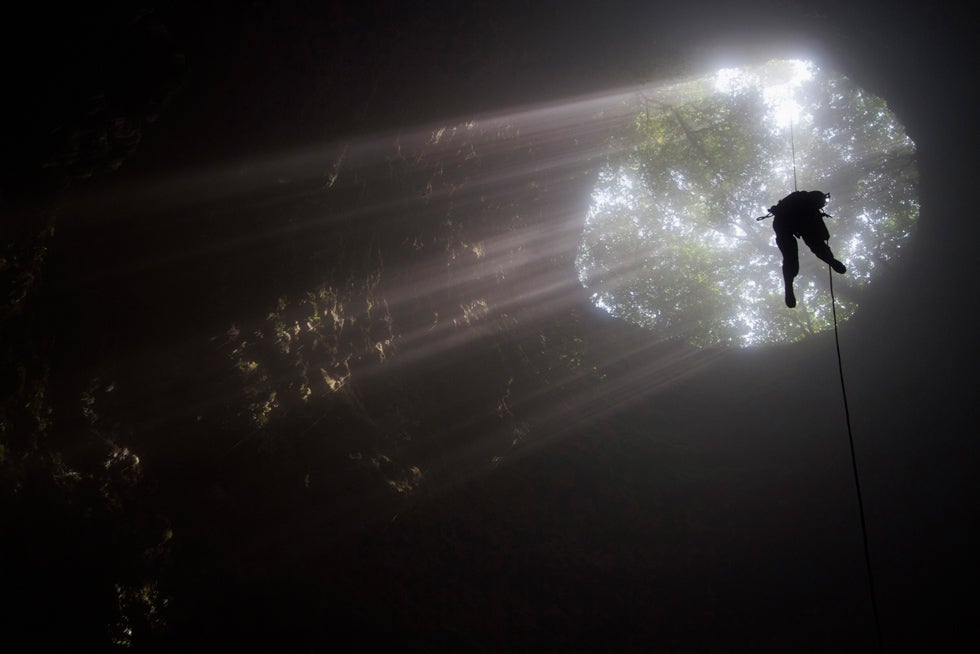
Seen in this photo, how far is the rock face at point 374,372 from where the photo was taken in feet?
12.7

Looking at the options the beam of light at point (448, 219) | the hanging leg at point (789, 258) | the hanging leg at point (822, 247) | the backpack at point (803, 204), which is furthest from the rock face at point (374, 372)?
the hanging leg at point (822, 247)

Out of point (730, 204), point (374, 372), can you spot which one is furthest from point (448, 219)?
point (730, 204)

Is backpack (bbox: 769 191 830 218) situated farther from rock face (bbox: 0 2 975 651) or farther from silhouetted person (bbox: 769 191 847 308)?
rock face (bbox: 0 2 975 651)

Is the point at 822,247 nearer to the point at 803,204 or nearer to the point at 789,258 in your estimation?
the point at 789,258

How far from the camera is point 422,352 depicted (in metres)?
7.82

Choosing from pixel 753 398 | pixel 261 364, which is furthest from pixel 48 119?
pixel 753 398

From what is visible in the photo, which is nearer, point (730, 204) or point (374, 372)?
point (374, 372)

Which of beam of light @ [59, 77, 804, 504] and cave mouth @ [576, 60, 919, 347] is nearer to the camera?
beam of light @ [59, 77, 804, 504]

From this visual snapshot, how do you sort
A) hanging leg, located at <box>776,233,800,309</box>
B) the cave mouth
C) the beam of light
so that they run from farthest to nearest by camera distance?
the cave mouth → hanging leg, located at <box>776,233,800,309</box> → the beam of light

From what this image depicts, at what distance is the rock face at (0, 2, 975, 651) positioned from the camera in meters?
3.86

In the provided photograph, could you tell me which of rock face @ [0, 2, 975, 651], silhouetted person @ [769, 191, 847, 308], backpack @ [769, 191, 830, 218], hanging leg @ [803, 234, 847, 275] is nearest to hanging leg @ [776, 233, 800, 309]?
silhouetted person @ [769, 191, 847, 308]

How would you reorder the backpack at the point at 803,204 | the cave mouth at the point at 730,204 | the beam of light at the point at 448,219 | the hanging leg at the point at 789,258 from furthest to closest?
1. the cave mouth at the point at 730,204
2. the hanging leg at the point at 789,258
3. the backpack at the point at 803,204
4. the beam of light at the point at 448,219

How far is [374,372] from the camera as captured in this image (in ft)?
22.5

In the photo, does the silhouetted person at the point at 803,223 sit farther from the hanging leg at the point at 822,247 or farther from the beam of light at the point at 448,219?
the beam of light at the point at 448,219
